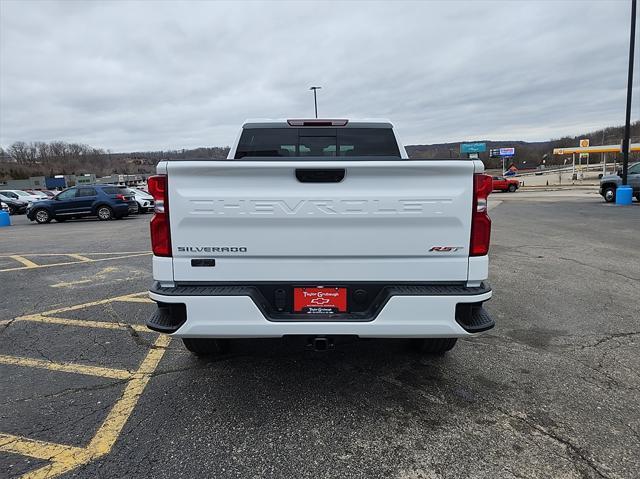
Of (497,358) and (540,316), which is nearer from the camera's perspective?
(497,358)

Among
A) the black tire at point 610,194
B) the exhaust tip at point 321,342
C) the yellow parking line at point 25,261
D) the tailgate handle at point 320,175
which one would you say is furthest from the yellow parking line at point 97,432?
the black tire at point 610,194

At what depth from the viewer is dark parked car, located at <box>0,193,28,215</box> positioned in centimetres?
2814

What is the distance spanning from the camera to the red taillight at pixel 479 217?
2746 mm

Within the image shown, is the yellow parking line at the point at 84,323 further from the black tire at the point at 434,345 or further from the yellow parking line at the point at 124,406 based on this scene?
the black tire at the point at 434,345

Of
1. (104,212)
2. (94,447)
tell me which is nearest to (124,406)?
(94,447)

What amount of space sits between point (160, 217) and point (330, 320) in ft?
4.21

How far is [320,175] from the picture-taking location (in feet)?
9.02

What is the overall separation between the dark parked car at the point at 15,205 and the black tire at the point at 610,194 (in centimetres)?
3445

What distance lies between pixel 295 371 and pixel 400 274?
142 centimetres

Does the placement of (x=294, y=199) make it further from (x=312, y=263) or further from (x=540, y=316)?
(x=540, y=316)

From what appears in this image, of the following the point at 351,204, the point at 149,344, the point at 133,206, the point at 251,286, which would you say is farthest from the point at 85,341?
the point at 133,206

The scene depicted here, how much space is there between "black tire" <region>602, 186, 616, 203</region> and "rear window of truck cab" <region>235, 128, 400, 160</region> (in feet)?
66.9

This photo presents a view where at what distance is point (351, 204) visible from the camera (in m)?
2.72

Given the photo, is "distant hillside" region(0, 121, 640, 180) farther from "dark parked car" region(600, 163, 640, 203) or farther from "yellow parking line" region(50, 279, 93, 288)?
"yellow parking line" region(50, 279, 93, 288)
